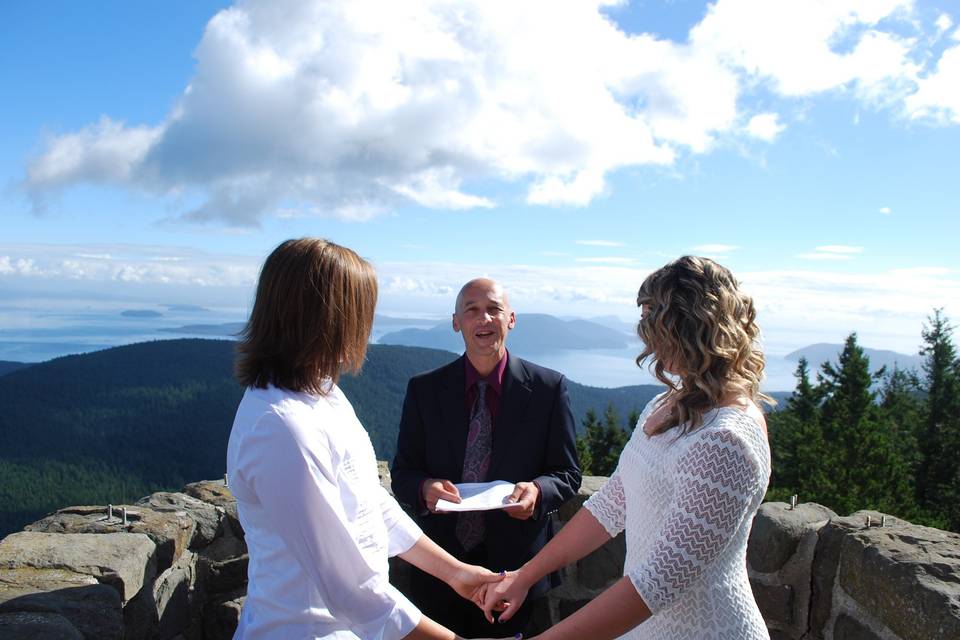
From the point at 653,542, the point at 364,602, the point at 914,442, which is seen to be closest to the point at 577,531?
the point at 653,542

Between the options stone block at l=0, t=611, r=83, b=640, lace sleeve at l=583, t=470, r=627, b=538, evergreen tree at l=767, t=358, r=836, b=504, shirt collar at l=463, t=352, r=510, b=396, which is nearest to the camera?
stone block at l=0, t=611, r=83, b=640

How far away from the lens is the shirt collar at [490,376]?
9.84 ft

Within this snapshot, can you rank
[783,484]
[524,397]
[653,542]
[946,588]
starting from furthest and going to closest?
1. [783,484]
2. [524,397]
3. [946,588]
4. [653,542]

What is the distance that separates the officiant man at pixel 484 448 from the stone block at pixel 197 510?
0.77 metres

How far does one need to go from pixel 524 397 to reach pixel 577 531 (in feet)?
2.47

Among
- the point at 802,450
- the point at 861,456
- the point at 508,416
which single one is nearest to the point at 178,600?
the point at 508,416

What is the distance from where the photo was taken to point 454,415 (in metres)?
2.95

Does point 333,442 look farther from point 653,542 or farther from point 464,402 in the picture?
point 464,402

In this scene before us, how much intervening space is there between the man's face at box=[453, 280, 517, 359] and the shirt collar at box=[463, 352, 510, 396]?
1.8 inches

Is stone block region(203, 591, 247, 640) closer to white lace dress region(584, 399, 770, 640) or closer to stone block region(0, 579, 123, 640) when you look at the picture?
stone block region(0, 579, 123, 640)

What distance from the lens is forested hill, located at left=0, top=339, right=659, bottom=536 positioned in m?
38.6

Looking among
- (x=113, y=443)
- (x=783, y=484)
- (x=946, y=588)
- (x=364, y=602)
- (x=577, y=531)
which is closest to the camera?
(x=364, y=602)

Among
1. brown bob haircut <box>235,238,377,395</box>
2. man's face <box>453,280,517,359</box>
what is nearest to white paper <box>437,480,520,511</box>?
man's face <box>453,280,517,359</box>

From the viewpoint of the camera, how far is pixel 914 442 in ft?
115
